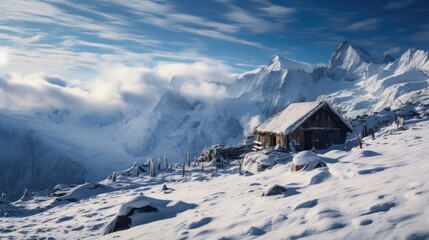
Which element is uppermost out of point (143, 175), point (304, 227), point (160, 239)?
point (304, 227)

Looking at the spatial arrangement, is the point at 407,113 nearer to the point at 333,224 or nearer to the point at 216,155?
the point at 216,155

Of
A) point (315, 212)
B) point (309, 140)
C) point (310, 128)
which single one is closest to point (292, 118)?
→ point (310, 128)

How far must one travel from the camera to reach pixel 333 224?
7.28m

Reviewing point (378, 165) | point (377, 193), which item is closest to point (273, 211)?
point (377, 193)

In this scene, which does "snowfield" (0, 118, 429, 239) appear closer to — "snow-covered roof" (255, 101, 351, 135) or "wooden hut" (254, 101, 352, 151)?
"snow-covered roof" (255, 101, 351, 135)

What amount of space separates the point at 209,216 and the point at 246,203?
1.54 m

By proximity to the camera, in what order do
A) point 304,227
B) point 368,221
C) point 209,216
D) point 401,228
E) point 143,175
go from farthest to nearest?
point 143,175 → point 209,216 → point 304,227 → point 368,221 → point 401,228

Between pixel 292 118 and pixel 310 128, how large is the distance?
2.00 metres

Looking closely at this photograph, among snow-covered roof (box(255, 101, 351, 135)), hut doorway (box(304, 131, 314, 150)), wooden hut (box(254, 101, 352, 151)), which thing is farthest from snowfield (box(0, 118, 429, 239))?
hut doorway (box(304, 131, 314, 150))

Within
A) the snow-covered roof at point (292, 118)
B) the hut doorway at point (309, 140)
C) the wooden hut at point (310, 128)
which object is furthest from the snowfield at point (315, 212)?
the hut doorway at point (309, 140)

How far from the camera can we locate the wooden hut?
3288cm

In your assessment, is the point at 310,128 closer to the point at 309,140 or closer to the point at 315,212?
the point at 309,140

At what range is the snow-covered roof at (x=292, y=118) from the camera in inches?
1283

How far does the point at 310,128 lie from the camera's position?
110ft
